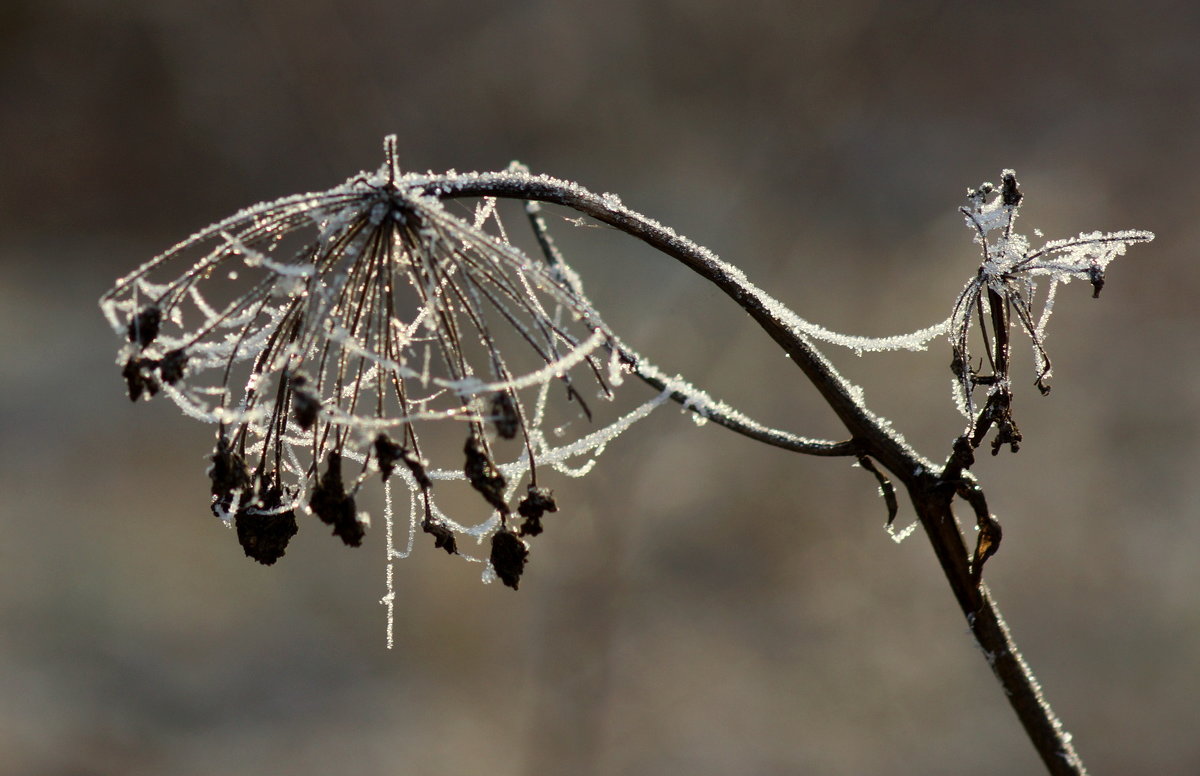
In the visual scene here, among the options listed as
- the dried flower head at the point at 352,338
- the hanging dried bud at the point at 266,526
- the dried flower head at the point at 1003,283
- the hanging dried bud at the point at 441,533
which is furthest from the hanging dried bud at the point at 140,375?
the dried flower head at the point at 1003,283

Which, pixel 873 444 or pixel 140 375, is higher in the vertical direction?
pixel 140 375

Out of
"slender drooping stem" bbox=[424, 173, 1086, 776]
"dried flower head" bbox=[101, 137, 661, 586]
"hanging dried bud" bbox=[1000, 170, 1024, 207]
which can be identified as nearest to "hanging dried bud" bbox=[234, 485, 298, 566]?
"dried flower head" bbox=[101, 137, 661, 586]

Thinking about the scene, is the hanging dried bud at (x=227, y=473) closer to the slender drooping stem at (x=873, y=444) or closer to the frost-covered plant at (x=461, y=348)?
the frost-covered plant at (x=461, y=348)

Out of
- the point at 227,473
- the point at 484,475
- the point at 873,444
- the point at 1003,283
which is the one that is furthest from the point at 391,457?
the point at 1003,283

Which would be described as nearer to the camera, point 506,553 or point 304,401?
point 304,401

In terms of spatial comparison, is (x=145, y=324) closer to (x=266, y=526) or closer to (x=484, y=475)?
(x=266, y=526)
